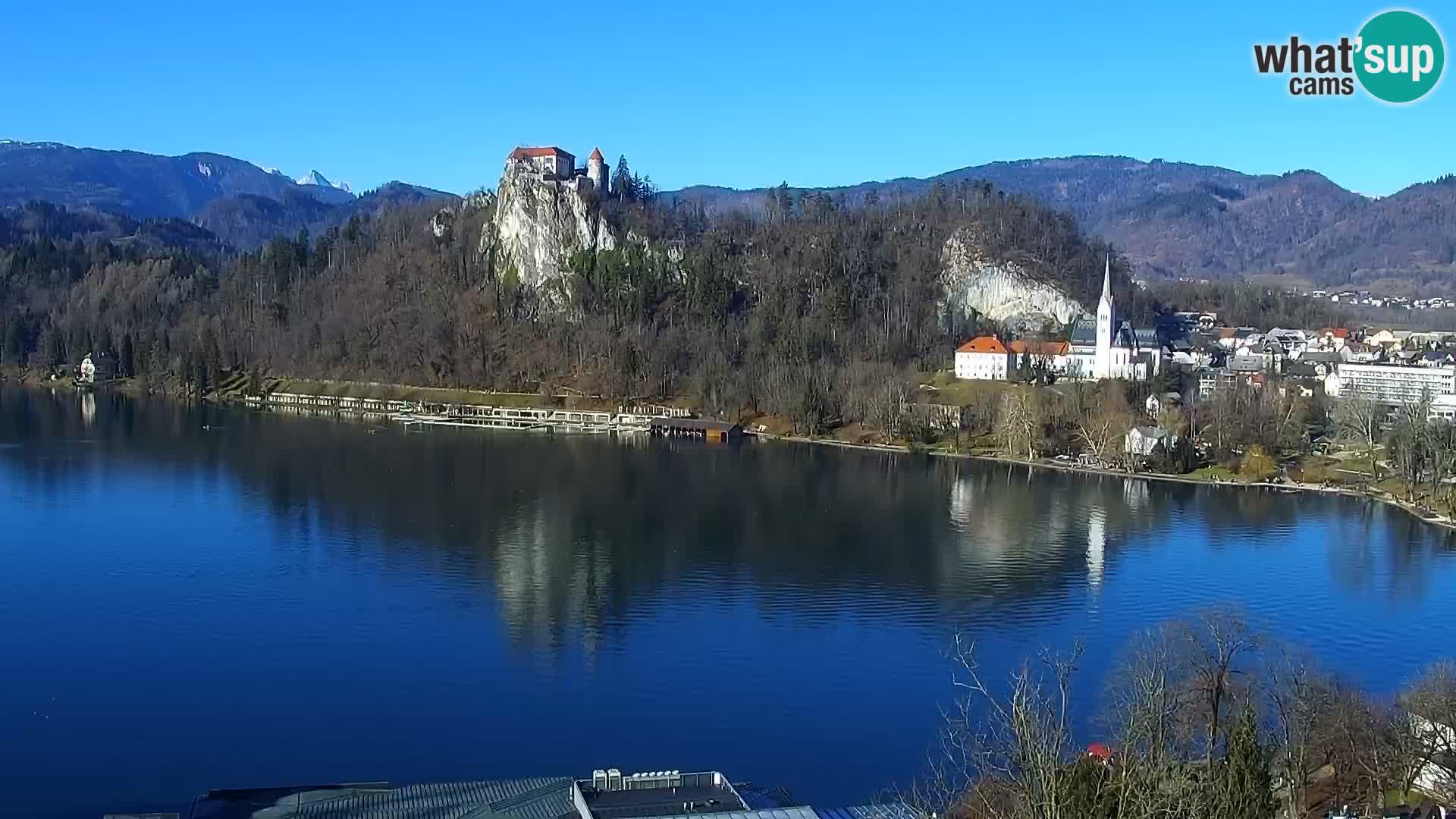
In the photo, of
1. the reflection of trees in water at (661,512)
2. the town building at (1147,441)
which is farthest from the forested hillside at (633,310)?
the town building at (1147,441)

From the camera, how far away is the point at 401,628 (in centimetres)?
1471

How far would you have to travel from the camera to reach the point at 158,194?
183 m

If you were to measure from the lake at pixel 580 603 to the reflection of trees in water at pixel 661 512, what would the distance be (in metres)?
0.11

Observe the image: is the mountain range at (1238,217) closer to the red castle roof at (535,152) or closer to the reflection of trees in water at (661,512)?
the red castle roof at (535,152)

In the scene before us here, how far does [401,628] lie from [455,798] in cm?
581

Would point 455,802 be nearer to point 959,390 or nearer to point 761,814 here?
point 761,814

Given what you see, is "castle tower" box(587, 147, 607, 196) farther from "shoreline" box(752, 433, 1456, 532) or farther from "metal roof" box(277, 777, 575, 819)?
"metal roof" box(277, 777, 575, 819)

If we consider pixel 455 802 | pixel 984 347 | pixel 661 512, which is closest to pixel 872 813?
pixel 455 802

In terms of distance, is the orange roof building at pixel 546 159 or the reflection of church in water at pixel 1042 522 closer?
the reflection of church in water at pixel 1042 522

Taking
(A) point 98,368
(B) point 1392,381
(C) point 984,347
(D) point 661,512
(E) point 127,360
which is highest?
(C) point 984,347

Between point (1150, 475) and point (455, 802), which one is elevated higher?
point (1150, 475)

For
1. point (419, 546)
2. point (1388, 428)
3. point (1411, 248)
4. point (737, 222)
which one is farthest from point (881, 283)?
point (1411, 248)

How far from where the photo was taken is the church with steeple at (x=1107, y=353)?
38.2 metres

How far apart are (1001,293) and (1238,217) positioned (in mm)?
103996
